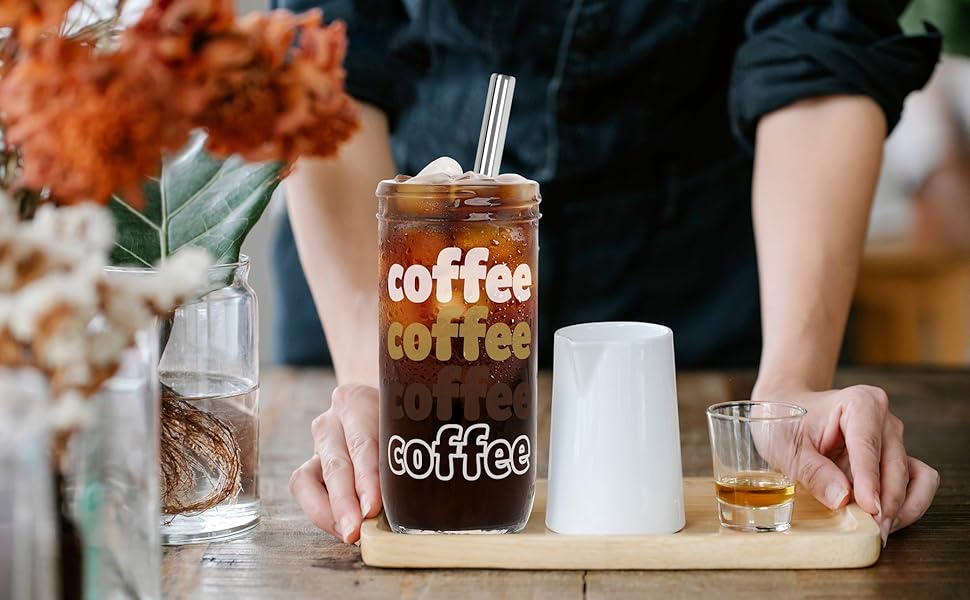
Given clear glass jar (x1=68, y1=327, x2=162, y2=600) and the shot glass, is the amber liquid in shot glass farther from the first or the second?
clear glass jar (x1=68, y1=327, x2=162, y2=600)

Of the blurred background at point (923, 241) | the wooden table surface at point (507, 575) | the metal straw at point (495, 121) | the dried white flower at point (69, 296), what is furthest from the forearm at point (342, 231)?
the blurred background at point (923, 241)

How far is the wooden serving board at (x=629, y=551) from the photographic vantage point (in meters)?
0.81

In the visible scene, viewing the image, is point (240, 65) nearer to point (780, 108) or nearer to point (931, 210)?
point (780, 108)

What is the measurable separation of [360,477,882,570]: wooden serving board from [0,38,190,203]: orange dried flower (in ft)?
1.25

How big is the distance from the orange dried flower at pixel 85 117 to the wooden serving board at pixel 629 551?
38 cm

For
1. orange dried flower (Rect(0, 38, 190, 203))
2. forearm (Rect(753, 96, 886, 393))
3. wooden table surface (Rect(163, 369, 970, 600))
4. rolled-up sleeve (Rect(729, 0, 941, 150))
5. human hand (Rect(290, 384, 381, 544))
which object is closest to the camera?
orange dried flower (Rect(0, 38, 190, 203))

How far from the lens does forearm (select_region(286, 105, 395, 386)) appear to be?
1.25 metres

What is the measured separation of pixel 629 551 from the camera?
807 millimetres

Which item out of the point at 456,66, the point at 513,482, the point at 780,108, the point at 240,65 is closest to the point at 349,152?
the point at 456,66

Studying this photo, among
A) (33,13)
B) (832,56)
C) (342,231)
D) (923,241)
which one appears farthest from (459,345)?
(923,241)

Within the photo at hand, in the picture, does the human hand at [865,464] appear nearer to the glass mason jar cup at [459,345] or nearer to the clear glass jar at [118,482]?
the glass mason jar cup at [459,345]

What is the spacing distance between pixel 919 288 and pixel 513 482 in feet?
9.45

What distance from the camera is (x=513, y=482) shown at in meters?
0.81

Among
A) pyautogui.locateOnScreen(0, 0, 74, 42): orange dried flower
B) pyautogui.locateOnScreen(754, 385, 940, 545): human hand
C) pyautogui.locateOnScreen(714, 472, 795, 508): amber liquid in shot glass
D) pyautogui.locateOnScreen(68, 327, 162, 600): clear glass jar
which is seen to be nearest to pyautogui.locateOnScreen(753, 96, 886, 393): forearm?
pyautogui.locateOnScreen(754, 385, 940, 545): human hand
